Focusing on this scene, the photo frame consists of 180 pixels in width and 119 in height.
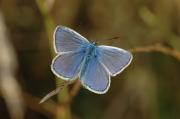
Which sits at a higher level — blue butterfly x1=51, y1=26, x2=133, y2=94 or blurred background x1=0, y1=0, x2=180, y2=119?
blue butterfly x1=51, y1=26, x2=133, y2=94

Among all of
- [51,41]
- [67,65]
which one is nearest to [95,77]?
[67,65]

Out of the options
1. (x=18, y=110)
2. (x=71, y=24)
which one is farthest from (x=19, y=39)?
(x=18, y=110)

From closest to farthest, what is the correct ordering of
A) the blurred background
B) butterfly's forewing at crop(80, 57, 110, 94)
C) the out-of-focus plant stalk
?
butterfly's forewing at crop(80, 57, 110, 94), the out-of-focus plant stalk, the blurred background

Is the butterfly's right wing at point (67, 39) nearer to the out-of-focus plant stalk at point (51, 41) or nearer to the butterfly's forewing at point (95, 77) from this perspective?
the butterfly's forewing at point (95, 77)

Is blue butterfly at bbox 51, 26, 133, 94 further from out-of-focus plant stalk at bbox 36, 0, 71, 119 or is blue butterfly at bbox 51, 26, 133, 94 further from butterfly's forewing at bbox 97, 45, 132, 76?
out-of-focus plant stalk at bbox 36, 0, 71, 119

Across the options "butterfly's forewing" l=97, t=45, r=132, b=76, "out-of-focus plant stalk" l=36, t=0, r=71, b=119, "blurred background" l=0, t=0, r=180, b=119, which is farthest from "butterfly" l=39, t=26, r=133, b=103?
"blurred background" l=0, t=0, r=180, b=119

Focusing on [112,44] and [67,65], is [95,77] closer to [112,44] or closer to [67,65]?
[67,65]

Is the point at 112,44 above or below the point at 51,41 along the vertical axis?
below

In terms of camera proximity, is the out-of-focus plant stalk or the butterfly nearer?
the butterfly

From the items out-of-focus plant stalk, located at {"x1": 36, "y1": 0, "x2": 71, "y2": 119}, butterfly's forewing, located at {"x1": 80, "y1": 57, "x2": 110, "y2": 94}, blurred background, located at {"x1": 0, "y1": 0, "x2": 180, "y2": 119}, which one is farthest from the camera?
blurred background, located at {"x1": 0, "y1": 0, "x2": 180, "y2": 119}
